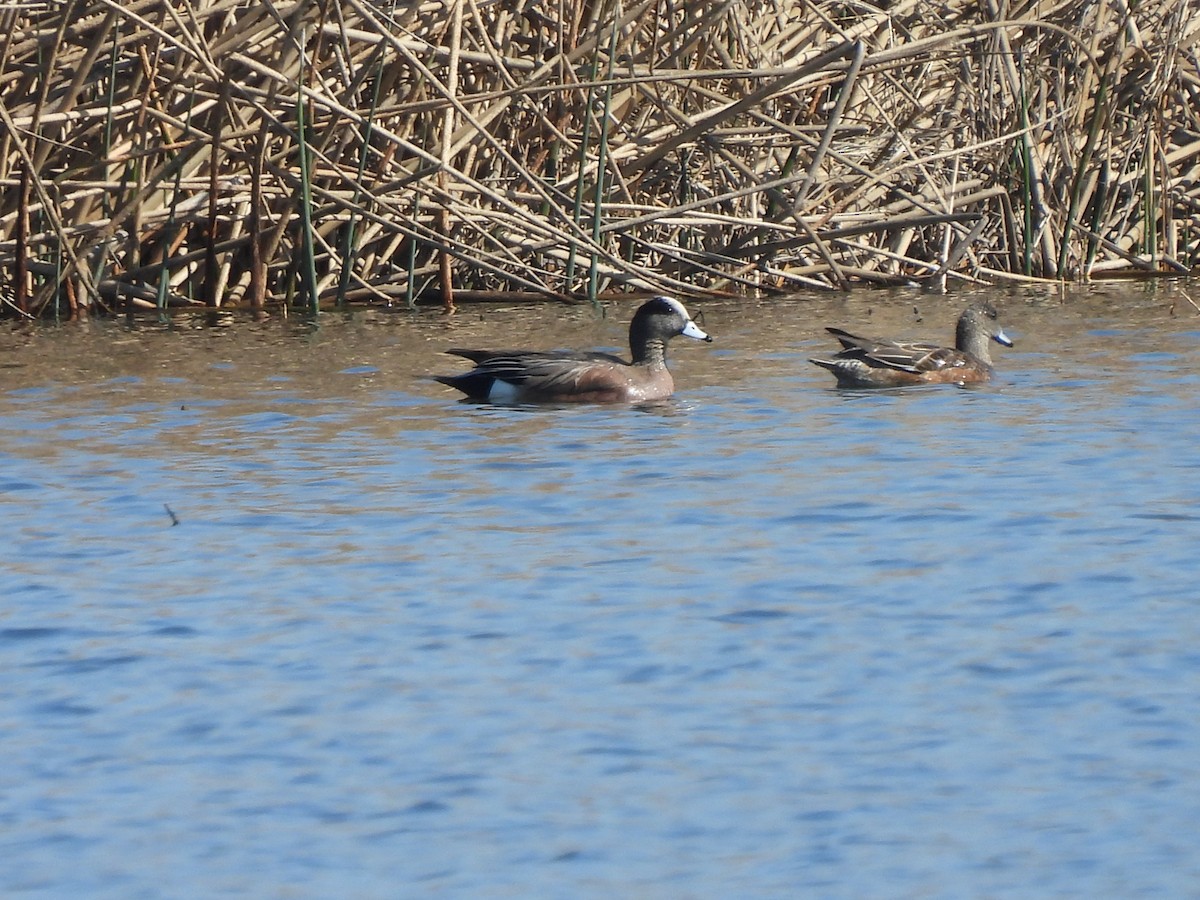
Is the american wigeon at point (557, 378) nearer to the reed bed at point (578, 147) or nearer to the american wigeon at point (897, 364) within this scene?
the american wigeon at point (897, 364)

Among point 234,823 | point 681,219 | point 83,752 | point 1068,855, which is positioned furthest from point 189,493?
point 681,219

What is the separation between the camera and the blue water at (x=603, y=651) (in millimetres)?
3998

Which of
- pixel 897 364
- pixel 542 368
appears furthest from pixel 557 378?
pixel 897 364

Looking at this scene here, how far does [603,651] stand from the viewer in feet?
17.2

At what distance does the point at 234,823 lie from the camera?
4.16 metres

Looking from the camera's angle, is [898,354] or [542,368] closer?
[542,368]

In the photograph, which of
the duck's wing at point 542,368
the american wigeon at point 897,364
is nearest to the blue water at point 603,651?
the duck's wing at point 542,368

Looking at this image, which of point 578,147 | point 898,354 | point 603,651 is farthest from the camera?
point 578,147

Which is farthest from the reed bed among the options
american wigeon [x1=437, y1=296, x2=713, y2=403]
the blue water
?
the blue water

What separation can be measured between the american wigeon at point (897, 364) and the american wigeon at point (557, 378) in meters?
0.78

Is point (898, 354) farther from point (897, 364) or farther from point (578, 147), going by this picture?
point (578, 147)

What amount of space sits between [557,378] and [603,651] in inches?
177

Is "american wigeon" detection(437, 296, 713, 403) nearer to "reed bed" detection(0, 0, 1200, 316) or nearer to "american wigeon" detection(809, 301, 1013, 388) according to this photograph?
"american wigeon" detection(809, 301, 1013, 388)

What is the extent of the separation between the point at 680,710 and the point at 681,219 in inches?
343
